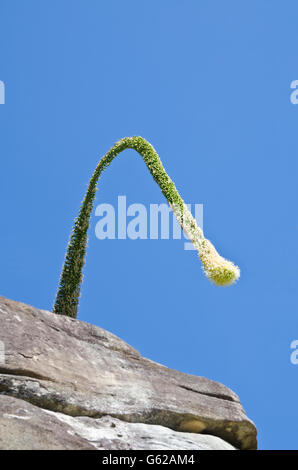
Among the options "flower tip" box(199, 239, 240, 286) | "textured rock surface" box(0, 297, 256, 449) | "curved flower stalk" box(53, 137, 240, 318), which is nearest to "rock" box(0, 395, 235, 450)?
"textured rock surface" box(0, 297, 256, 449)

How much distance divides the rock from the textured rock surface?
0.73 ft

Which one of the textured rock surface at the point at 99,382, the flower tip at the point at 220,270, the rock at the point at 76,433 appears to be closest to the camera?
the rock at the point at 76,433

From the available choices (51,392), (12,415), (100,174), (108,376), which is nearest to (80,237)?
(100,174)

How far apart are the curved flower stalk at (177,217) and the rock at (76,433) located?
3.66 meters

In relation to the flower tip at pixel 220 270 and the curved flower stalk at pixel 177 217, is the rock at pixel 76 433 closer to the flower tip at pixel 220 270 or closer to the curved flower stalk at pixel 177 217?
the flower tip at pixel 220 270

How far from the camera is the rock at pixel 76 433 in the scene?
7691 mm

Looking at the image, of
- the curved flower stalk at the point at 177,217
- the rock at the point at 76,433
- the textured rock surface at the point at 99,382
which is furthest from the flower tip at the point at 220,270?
the rock at the point at 76,433

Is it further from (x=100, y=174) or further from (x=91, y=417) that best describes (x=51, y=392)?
(x=100, y=174)

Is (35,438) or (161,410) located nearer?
(35,438)

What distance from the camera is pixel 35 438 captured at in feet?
25.4

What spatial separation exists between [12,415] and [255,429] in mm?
5186

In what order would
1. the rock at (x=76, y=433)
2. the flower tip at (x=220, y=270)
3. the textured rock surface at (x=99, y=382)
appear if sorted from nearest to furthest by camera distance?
the rock at (x=76, y=433), the textured rock surface at (x=99, y=382), the flower tip at (x=220, y=270)

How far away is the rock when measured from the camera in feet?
25.2
